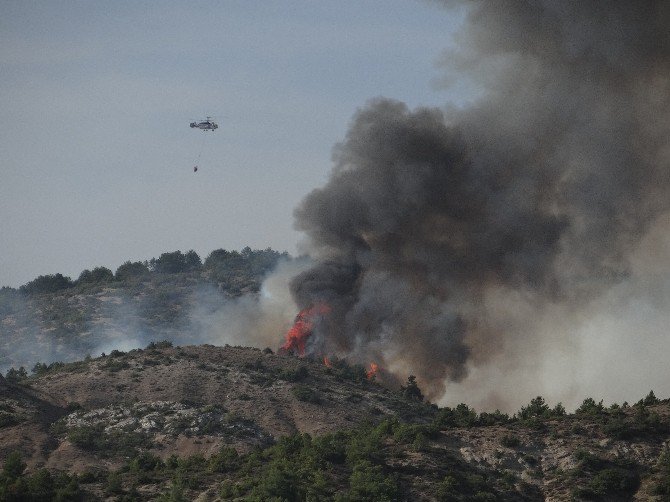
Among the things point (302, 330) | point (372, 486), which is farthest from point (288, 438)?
point (302, 330)

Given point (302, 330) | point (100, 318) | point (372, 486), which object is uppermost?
point (100, 318)

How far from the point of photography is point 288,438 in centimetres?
8500

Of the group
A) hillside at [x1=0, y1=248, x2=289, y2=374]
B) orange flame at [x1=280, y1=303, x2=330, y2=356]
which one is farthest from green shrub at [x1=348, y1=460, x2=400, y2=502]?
hillside at [x1=0, y1=248, x2=289, y2=374]

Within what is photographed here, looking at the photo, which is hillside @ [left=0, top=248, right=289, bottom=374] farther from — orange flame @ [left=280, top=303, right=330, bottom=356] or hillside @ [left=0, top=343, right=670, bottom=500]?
hillside @ [left=0, top=343, right=670, bottom=500]

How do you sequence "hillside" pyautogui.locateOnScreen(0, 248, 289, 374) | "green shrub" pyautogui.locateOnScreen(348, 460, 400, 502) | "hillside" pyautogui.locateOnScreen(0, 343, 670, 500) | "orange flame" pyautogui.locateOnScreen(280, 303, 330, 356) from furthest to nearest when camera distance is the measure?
"hillside" pyautogui.locateOnScreen(0, 248, 289, 374), "orange flame" pyautogui.locateOnScreen(280, 303, 330, 356), "hillside" pyautogui.locateOnScreen(0, 343, 670, 500), "green shrub" pyautogui.locateOnScreen(348, 460, 400, 502)

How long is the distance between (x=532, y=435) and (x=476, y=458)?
5.17 metres

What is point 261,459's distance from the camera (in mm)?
80625

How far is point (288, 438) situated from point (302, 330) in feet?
141

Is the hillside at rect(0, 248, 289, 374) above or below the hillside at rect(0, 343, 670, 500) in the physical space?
above

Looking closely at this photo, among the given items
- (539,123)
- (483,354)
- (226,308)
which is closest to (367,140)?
(539,123)

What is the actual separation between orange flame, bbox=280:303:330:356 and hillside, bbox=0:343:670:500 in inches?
249

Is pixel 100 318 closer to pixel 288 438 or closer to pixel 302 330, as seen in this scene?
pixel 302 330

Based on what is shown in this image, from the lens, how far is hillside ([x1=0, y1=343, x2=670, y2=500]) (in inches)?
2891

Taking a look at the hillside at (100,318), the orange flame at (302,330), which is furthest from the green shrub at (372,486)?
the hillside at (100,318)
